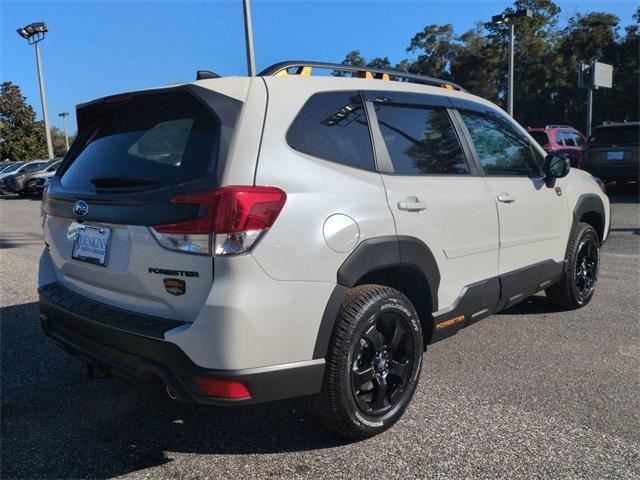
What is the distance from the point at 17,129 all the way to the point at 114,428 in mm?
53550

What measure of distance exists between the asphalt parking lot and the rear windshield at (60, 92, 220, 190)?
4.47 feet

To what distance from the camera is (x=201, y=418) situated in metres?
3.13

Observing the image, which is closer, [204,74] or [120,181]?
[120,181]

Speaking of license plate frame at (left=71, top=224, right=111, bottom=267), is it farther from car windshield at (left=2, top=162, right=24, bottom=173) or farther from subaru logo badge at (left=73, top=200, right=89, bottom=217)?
car windshield at (left=2, top=162, right=24, bottom=173)

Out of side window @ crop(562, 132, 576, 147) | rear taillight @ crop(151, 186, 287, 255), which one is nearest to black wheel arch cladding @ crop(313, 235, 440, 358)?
rear taillight @ crop(151, 186, 287, 255)

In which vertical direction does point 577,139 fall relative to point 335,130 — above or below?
above

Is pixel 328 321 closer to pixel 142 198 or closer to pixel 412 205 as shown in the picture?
pixel 412 205

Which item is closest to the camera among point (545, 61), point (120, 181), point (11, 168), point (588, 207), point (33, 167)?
point (120, 181)

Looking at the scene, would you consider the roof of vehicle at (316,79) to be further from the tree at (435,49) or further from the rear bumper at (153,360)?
the tree at (435,49)

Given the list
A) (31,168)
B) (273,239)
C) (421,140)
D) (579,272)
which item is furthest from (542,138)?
(31,168)

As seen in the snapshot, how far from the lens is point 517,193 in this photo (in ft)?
12.7

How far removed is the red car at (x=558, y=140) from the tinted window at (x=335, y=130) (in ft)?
40.4

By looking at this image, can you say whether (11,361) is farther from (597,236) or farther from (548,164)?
(597,236)

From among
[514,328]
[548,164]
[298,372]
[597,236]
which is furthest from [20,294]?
[597,236]
